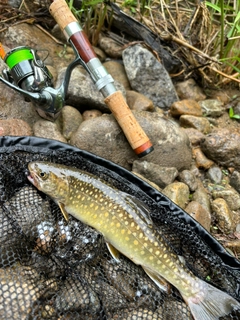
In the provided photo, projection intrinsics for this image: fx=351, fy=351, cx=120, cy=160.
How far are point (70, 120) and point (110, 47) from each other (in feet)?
4.72

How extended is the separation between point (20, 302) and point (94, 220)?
0.69 metres

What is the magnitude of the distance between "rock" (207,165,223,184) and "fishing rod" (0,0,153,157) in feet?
2.93

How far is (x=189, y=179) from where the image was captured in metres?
3.39

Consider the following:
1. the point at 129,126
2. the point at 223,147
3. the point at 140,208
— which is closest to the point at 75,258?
the point at 140,208

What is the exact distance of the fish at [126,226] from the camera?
6.98 feet

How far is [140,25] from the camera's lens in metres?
4.29

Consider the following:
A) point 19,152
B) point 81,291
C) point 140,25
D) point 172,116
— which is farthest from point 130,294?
point 140,25

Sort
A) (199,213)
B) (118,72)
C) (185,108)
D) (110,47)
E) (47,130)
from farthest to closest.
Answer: (110,47) < (118,72) < (185,108) < (47,130) < (199,213)

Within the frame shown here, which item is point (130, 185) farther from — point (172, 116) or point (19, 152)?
point (172, 116)

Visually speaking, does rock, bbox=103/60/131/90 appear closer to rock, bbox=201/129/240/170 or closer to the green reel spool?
rock, bbox=201/129/240/170

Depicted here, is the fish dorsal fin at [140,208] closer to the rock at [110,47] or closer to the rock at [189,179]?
the rock at [189,179]

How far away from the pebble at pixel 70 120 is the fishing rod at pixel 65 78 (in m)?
0.26

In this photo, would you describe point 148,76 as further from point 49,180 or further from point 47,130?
point 49,180

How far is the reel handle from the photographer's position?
3.14 metres
